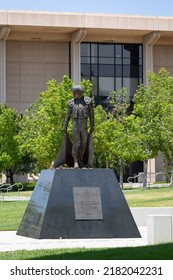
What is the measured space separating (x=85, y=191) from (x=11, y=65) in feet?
165

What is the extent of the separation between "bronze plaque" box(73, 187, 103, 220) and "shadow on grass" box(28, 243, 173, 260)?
10.8ft

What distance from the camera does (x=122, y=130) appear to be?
176 feet

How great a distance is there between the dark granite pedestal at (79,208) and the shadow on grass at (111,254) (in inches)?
125

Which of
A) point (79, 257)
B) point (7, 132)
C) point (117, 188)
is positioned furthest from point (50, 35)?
point (79, 257)

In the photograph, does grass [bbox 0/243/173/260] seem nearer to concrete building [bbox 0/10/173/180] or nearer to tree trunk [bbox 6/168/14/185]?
tree trunk [bbox 6/168/14/185]

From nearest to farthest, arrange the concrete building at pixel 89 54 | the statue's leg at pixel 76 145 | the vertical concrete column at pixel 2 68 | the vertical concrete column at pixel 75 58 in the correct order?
the statue's leg at pixel 76 145 → the vertical concrete column at pixel 2 68 → the concrete building at pixel 89 54 → the vertical concrete column at pixel 75 58

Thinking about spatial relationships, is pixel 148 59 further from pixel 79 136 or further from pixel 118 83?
pixel 79 136

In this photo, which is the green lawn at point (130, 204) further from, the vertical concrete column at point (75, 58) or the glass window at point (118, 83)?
the glass window at point (118, 83)

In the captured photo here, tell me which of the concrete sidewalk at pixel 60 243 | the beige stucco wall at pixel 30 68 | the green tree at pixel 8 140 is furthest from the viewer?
the beige stucco wall at pixel 30 68

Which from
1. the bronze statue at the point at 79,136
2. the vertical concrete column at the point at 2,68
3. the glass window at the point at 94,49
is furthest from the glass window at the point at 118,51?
the bronze statue at the point at 79,136

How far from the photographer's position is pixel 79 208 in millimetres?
19125

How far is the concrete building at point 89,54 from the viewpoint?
6631cm

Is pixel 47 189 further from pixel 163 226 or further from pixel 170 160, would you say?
pixel 170 160

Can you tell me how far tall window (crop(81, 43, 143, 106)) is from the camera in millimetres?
69625
